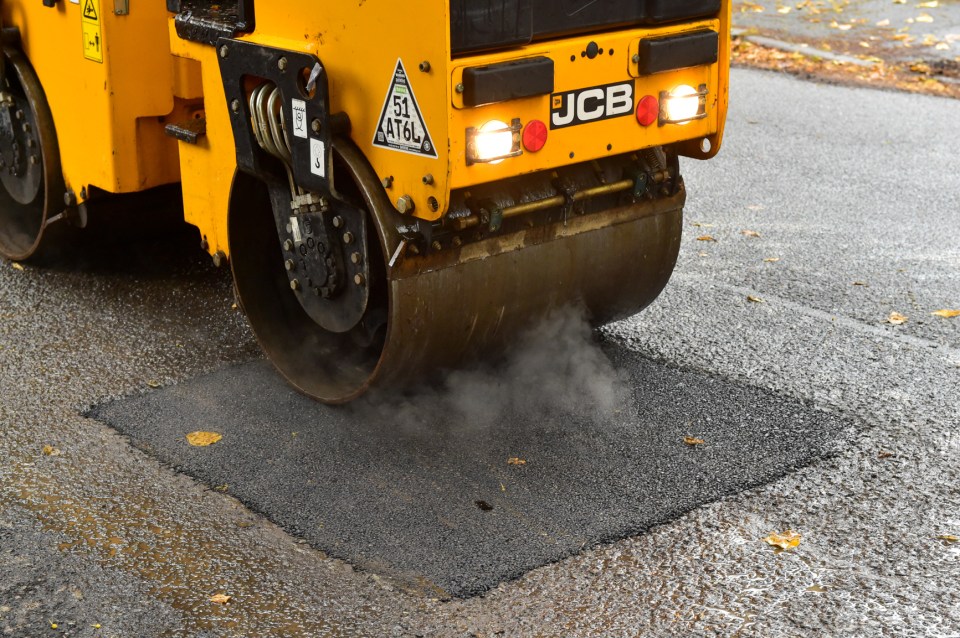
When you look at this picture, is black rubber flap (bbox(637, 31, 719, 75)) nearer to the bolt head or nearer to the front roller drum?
the front roller drum

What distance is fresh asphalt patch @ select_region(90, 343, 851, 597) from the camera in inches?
140

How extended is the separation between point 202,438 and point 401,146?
1.28 meters

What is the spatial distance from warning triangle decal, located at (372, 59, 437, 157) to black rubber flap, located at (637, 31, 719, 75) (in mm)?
791

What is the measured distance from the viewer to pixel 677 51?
3867 mm

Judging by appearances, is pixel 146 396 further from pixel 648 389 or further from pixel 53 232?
pixel 648 389

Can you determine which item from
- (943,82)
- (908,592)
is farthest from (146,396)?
(943,82)

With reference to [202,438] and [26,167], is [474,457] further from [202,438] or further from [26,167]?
[26,167]

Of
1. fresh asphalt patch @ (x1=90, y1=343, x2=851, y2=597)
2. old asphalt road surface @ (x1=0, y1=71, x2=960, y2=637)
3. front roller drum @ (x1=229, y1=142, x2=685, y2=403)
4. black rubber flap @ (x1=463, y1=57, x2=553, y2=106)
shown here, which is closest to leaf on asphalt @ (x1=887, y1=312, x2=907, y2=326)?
old asphalt road surface @ (x1=0, y1=71, x2=960, y2=637)

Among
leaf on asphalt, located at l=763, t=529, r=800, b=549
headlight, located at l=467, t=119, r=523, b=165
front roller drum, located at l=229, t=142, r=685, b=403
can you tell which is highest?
headlight, located at l=467, t=119, r=523, b=165

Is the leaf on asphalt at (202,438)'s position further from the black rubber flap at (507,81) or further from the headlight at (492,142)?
the black rubber flap at (507,81)

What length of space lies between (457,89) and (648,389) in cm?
158

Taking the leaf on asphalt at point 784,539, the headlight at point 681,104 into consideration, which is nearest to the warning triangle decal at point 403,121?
the headlight at point 681,104

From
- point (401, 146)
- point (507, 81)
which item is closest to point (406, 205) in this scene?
point (401, 146)

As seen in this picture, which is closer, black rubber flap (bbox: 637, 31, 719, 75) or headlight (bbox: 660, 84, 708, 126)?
black rubber flap (bbox: 637, 31, 719, 75)
